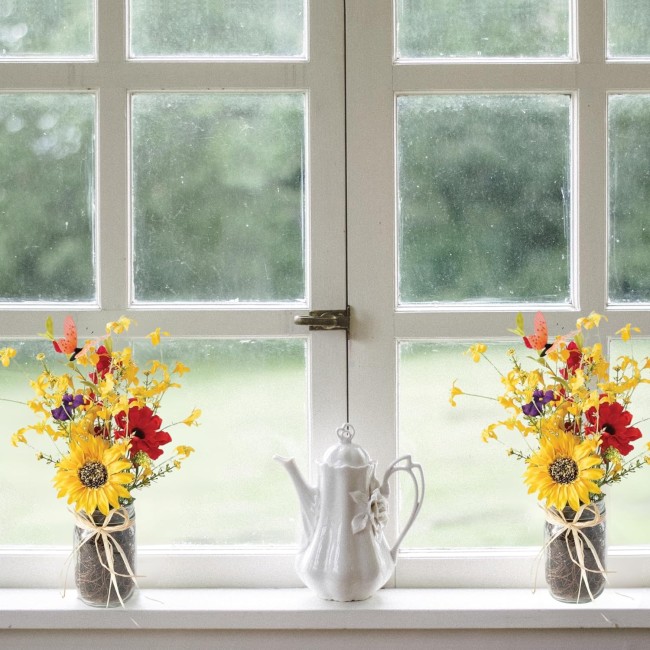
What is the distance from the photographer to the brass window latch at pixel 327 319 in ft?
5.01

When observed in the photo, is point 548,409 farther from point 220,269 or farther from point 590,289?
point 220,269

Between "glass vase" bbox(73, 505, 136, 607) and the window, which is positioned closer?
"glass vase" bbox(73, 505, 136, 607)

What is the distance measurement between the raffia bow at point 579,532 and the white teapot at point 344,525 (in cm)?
27

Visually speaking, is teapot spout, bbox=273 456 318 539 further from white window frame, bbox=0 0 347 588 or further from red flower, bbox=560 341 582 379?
red flower, bbox=560 341 582 379

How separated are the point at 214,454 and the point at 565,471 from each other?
671mm

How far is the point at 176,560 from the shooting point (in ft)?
5.10

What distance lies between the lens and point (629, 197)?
157 centimetres

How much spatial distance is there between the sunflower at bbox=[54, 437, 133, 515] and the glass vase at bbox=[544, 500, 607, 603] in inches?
30.4

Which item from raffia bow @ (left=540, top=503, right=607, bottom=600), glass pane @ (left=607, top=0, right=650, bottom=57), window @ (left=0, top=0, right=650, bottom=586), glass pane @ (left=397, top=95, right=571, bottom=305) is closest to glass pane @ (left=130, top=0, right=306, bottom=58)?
window @ (left=0, top=0, right=650, bottom=586)

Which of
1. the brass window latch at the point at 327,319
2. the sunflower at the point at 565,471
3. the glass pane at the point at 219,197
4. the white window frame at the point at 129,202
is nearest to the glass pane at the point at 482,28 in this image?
the white window frame at the point at 129,202

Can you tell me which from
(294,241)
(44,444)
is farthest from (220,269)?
(44,444)

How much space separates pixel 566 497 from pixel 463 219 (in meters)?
0.57

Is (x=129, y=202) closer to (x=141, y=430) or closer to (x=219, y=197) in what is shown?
(x=219, y=197)

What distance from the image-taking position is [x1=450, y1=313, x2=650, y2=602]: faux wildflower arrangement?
1.38 metres
